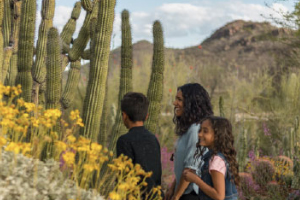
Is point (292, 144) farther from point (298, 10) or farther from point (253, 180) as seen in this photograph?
point (298, 10)

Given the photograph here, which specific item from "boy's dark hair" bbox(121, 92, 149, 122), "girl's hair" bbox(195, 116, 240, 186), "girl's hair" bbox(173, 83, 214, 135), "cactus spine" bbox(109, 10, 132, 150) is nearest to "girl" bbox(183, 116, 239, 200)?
"girl's hair" bbox(195, 116, 240, 186)

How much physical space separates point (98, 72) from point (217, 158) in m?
2.34

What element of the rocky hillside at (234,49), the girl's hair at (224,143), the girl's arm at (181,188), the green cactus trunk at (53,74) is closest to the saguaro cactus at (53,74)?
the green cactus trunk at (53,74)

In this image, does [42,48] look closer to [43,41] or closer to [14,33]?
[43,41]

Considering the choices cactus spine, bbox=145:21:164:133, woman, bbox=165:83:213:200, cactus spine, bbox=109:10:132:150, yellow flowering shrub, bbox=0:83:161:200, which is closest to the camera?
yellow flowering shrub, bbox=0:83:161:200

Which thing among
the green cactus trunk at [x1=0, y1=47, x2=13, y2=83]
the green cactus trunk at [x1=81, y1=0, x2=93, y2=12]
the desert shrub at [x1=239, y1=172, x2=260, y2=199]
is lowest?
the desert shrub at [x1=239, y1=172, x2=260, y2=199]

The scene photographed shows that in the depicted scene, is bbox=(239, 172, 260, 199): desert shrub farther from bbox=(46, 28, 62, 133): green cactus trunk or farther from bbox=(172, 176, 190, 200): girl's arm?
bbox=(172, 176, 190, 200): girl's arm

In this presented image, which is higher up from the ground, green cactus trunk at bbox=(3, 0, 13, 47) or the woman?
green cactus trunk at bbox=(3, 0, 13, 47)

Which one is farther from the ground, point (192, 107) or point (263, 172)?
point (192, 107)

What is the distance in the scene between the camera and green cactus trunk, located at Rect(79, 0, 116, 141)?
4.78m

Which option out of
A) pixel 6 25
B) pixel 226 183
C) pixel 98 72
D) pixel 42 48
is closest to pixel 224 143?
pixel 226 183

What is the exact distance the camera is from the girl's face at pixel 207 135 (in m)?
2.87

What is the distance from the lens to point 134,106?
9.61ft

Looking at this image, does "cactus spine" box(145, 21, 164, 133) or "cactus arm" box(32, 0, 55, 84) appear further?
"cactus arm" box(32, 0, 55, 84)
